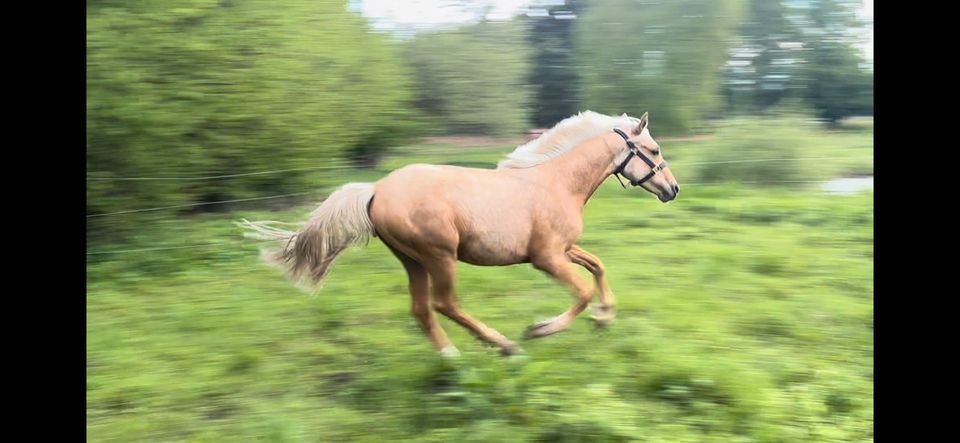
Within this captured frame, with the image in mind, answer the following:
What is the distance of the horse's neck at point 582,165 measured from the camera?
3.31 metres

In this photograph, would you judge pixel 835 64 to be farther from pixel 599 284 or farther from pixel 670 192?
pixel 599 284

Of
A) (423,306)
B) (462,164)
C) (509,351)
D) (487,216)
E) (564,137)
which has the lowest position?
(509,351)

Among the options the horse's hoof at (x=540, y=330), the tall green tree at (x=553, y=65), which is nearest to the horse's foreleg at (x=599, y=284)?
the horse's hoof at (x=540, y=330)

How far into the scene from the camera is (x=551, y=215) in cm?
324

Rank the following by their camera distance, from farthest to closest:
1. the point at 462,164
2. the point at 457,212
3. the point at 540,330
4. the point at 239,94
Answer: the point at 239,94, the point at 462,164, the point at 540,330, the point at 457,212

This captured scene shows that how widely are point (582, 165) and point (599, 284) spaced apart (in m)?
0.63

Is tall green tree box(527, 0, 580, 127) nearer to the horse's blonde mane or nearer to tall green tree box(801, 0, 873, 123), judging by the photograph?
the horse's blonde mane

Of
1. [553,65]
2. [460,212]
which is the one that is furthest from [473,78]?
[460,212]

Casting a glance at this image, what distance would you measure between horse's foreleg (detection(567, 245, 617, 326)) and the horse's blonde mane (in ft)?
1.63

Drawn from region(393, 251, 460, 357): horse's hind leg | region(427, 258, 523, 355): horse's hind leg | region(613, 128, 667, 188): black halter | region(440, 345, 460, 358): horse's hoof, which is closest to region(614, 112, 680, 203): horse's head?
region(613, 128, 667, 188): black halter

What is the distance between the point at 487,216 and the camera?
3.18 metres

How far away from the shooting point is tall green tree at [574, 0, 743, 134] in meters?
4.09

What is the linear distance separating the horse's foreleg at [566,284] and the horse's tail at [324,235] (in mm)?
858

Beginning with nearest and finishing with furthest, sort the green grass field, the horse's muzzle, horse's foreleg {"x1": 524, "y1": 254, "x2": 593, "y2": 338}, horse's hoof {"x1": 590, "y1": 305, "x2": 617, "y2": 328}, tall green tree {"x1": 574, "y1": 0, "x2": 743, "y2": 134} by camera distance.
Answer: the green grass field, horse's foreleg {"x1": 524, "y1": 254, "x2": 593, "y2": 338}, the horse's muzzle, horse's hoof {"x1": 590, "y1": 305, "x2": 617, "y2": 328}, tall green tree {"x1": 574, "y1": 0, "x2": 743, "y2": 134}
